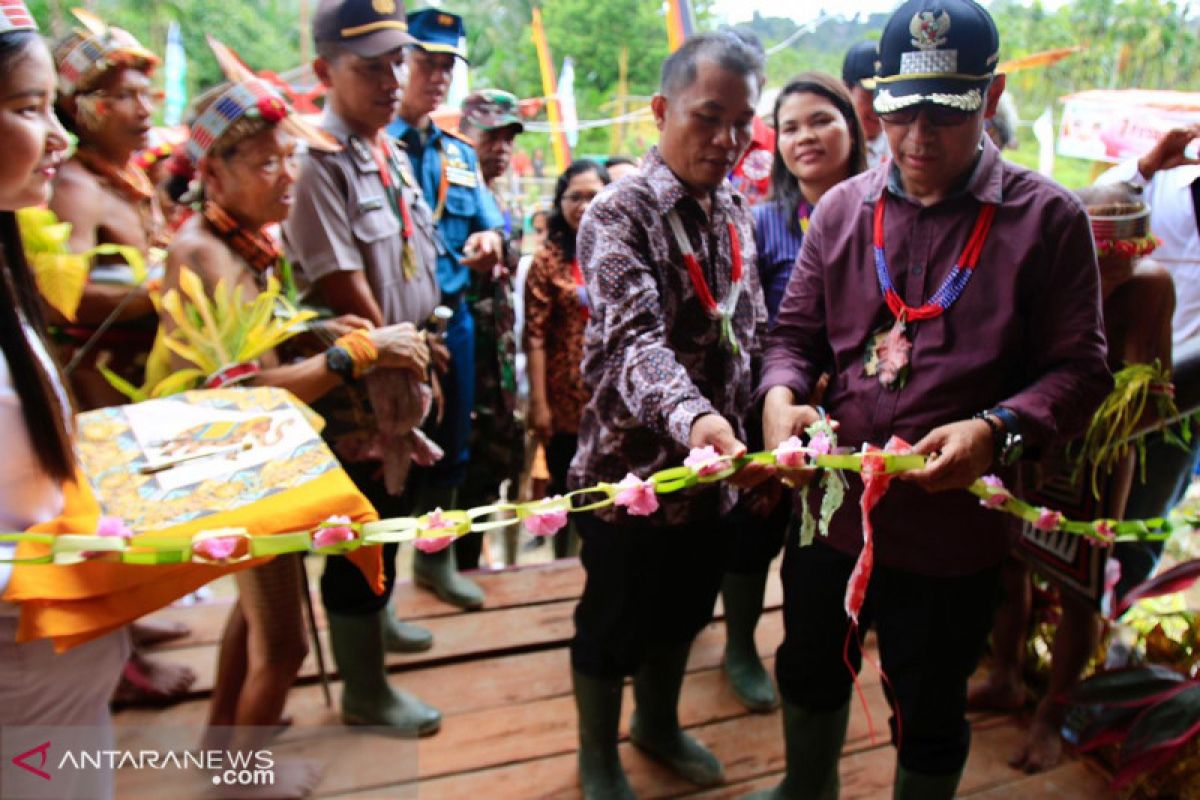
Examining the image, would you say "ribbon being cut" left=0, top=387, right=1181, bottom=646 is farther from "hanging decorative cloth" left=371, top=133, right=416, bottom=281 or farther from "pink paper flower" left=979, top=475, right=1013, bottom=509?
"hanging decorative cloth" left=371, top=133, right=416, bottom=281

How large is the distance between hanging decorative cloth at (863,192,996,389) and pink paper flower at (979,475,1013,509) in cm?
27

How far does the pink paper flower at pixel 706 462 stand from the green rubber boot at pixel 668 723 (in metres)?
0.95

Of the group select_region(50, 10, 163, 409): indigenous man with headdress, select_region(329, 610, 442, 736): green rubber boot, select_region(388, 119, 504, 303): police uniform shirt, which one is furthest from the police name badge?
select_region(329, 610, 442, 736): green rubber boot

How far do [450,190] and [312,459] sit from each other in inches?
83.8

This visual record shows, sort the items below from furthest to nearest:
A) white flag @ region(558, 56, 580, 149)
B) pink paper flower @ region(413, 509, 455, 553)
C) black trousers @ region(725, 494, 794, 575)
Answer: white flag @ region(558, 56, 580, 149), black trousers @ region(725, 494, 794, 575), pink paper flower @ region(413, 509, 455, 553)

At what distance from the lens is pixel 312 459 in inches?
66.4

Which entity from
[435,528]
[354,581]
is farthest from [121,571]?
[354,581]

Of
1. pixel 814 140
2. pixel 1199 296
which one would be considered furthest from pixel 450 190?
pixel 1199 296

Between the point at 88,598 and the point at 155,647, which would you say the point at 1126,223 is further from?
the point at 155,647

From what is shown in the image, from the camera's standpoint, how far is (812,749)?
216 cm

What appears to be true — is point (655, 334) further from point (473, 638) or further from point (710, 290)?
point (473, 638)

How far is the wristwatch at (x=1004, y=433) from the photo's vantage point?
1.70 m

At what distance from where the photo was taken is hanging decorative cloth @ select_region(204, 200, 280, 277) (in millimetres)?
2084


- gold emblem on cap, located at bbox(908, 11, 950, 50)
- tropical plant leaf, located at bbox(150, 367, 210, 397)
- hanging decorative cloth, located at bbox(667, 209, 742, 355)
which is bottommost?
tropical plant leaf, located at bbox(150, 367, 210, 397)
